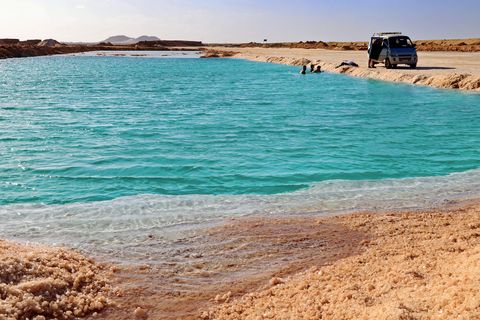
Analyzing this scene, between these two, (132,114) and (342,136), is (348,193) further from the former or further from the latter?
(132,114)

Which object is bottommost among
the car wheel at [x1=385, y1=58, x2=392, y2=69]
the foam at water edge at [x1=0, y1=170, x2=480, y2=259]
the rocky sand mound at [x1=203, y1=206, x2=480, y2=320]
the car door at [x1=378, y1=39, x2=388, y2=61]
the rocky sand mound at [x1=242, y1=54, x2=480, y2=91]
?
the foam at water edge at [x1=0, y1=170, x2=480, y2=259]

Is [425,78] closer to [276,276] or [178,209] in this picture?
[178,209]

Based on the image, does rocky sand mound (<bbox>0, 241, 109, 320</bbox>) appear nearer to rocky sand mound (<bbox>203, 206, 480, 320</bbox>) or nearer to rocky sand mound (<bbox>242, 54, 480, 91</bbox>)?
rocky sand mound (<bbox>203, 206, 480, 320</bbox>)

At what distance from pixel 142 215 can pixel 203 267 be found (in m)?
2.70

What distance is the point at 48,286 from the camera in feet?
18.3

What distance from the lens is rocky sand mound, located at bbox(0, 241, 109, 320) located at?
5172 mm

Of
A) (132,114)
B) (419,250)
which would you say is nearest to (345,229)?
(419,250)

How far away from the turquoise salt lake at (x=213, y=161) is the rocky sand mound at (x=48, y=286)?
1.19 m

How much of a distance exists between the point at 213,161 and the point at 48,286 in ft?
27.8

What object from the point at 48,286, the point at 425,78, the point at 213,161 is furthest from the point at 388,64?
Answer: the point at 48,286

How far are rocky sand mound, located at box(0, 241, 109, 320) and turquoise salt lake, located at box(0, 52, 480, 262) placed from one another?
1.19 m

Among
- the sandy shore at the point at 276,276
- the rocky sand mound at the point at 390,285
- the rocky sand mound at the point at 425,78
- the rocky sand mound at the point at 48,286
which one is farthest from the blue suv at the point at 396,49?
the rocky sand mound at the point at 48,286

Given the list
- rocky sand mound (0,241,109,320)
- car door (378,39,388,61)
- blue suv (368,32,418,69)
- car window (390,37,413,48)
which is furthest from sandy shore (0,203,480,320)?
car door (378,39,388,61)

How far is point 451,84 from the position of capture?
31234 mm
